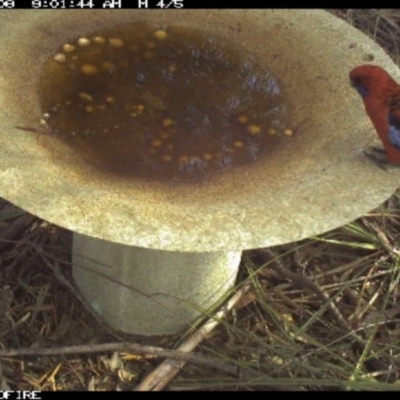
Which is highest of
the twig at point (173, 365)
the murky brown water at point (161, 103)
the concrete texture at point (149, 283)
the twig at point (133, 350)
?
the murky brown water at point (161, 103)

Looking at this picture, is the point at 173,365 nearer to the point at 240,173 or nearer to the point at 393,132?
the point at 240,173

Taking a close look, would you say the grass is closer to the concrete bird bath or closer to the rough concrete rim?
the concrete bird bath

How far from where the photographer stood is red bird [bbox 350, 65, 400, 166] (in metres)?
1.95

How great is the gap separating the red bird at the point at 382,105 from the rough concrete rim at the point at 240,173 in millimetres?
54

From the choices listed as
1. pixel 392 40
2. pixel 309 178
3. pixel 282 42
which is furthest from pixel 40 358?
pixel 392 40

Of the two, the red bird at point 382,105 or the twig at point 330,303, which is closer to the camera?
the red bird at point 382,105

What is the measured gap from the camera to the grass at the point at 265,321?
232 centimetres

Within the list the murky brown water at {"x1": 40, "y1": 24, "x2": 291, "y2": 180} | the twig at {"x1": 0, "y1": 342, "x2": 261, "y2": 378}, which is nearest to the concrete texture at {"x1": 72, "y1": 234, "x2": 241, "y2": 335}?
the twig at {"x1": 0, "y1": 342, "x2": 261, "y2": 378}

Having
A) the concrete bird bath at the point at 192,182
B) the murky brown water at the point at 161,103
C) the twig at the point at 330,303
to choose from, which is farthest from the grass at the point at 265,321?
the murky brown water at the point at 161,103

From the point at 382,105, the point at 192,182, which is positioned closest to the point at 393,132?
the point at 382,105

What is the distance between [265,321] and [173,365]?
0.39 meters

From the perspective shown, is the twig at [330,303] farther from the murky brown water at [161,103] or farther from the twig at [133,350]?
the murky brown water at [161,103]

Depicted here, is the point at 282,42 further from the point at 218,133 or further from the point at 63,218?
the point at 63,218

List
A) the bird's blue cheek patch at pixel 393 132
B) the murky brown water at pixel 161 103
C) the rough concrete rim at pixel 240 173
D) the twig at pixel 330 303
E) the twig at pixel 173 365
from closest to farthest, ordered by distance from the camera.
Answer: the rough concrete rim at pixel 240 173 → the bird's blue cheek patch at pixel 393 132 → the murky brown water at pixel 161 103 → the twig at pixel 173 365 → the twig at pixel 330 303
